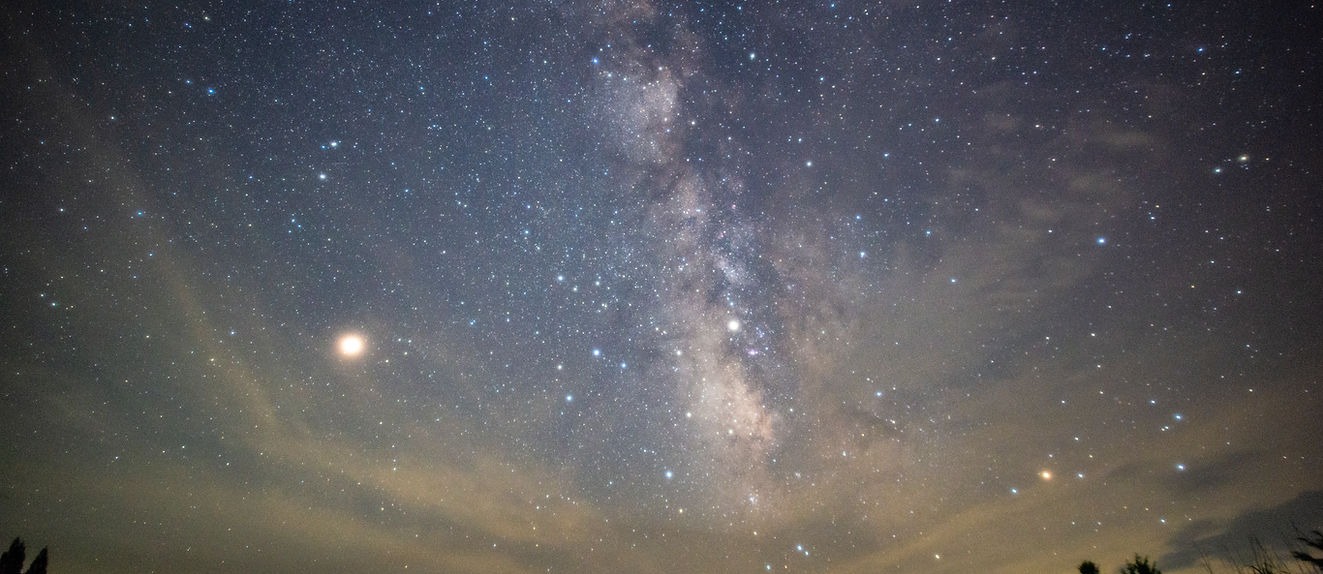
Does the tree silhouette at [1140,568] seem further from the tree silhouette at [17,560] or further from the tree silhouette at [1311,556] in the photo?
the tree silhouette at [17,560]

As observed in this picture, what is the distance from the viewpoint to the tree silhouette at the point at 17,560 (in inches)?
1006

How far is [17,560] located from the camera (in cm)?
2589

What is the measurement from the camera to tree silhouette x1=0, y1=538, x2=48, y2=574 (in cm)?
2555

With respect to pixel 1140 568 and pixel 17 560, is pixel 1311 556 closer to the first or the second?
pixel 1140 568

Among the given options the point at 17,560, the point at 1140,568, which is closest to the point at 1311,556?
the point at 1140,568

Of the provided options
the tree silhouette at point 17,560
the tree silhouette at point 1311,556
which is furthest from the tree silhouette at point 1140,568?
the tree silhouette at point 17,560

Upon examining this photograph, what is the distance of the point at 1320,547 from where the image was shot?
23141 mm

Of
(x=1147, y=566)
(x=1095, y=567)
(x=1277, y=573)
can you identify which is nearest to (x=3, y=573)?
(x=1095, y=567)

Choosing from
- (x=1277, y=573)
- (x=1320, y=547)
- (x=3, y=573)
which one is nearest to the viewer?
(x=1320, y=547)

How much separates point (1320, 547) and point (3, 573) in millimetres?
60354

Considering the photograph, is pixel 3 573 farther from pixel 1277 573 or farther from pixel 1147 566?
pixel 1277 573

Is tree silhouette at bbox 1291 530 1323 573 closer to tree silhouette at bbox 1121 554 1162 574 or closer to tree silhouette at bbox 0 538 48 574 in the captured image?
tree silhouette at bbox 1121 554 1162 574

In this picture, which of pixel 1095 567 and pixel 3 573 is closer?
pixel 1095 567

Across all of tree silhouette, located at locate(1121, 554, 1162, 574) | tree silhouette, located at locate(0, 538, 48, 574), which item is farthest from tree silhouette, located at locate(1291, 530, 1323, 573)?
tree silhouette, located at locate(0, 538, 48, 574)
